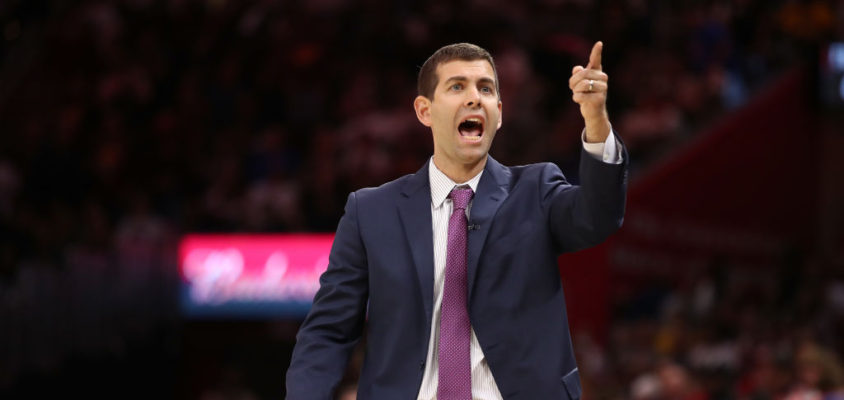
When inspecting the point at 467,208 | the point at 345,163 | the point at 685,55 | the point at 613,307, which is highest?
the point at 685,55

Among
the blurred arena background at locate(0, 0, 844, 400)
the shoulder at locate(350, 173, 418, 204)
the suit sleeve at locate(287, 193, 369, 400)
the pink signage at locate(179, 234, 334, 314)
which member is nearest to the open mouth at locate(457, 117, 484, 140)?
the shoulder at locate(350, 173, 418, 204)

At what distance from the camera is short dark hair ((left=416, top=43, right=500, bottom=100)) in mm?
3189

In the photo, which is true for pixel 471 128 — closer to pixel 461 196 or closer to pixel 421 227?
pixel 461 196

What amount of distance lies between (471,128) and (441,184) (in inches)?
6.6

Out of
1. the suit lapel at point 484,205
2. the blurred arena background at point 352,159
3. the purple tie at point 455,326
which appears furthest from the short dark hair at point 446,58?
the blurred arena background at point 352,159

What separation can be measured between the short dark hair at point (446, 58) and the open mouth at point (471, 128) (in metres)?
A: 0.11

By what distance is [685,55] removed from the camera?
38.0 ft

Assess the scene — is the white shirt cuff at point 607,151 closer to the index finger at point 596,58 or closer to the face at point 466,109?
the index finger at point 596,58

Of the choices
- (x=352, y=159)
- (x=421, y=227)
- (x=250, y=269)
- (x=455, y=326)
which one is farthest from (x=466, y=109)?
(x=352, y=159)

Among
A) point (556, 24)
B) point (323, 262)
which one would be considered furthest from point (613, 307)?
point (556, 24)

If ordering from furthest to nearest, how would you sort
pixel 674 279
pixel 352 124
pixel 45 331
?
pixel 352 124, pixel 674 279, pixel 45 331

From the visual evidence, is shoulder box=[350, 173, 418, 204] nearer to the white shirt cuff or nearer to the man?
the man

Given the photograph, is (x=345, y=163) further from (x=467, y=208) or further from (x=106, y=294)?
(x=467, y=208)

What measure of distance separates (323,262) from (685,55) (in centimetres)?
419
